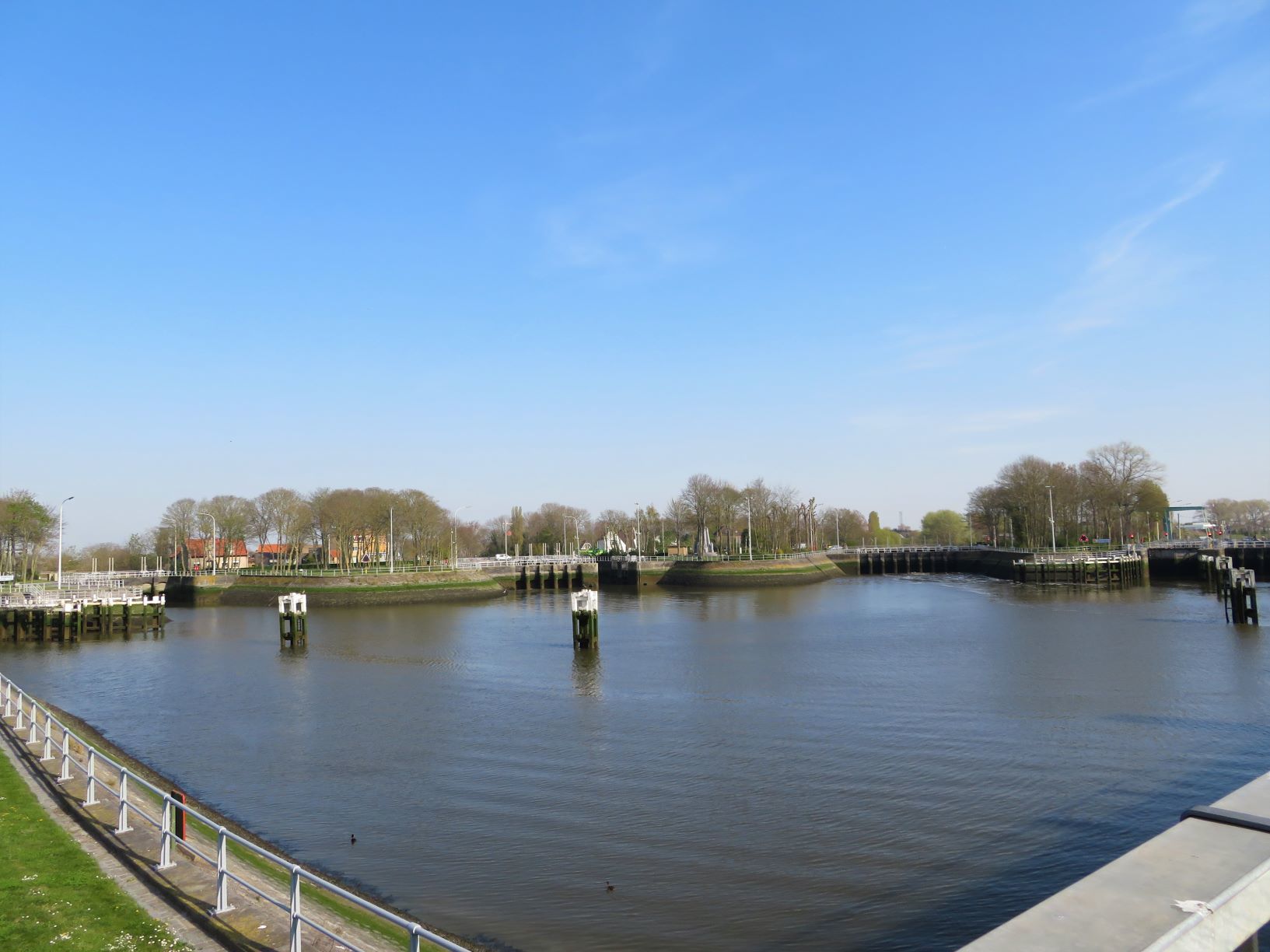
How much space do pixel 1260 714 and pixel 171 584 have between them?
103m

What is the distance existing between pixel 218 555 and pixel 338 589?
57581mm

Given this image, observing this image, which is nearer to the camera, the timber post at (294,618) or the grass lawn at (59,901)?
the grass lawn at (59,901)

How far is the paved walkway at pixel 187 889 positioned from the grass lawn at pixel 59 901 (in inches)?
7.3

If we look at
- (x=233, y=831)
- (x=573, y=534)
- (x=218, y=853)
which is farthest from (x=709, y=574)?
(x=218, y=853)

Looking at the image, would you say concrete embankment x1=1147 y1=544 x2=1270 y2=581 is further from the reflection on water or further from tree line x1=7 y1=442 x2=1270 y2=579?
the reflection on water

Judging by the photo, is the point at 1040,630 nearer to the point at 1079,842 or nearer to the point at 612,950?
the point at 1079,842

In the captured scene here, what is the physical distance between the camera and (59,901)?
10.6 meters

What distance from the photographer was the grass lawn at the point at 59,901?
956cm

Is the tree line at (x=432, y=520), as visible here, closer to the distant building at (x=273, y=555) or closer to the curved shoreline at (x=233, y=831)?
the distant building at (x=273, y=555)

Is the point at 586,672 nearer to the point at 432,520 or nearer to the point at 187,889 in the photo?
the point at 187,889

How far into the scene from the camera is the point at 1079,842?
1700 centimetres

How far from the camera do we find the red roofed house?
409ft

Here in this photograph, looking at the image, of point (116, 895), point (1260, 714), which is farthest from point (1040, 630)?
point (116, 895)

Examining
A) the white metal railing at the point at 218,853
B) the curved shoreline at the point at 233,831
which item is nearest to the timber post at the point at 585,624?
the curved shoreline at the point at 233,831
